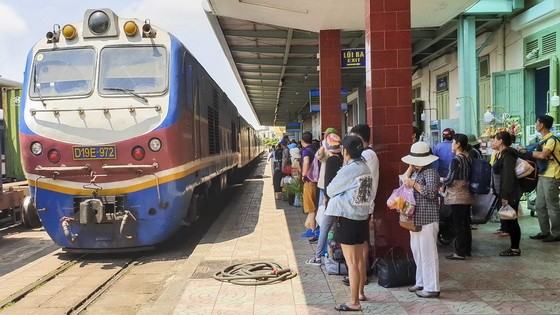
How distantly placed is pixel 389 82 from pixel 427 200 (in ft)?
5.38

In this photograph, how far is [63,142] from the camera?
698 cm

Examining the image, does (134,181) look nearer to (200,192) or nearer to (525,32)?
(200,192)

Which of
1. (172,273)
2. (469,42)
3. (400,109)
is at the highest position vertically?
(469,42)

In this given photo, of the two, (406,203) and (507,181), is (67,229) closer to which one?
(406,203)

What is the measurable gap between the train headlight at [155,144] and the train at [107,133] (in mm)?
14

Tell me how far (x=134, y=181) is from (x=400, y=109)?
373 centimetres

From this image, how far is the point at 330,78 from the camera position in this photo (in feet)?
36.2

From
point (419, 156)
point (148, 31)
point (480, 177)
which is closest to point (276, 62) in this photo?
point (148, 31)

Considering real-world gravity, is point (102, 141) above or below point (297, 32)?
below

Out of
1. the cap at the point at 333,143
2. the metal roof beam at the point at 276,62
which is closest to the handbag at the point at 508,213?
the cap at the point at 333,143

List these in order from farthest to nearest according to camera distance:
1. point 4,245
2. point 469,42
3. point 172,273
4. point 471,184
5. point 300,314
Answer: point 469,42 → point 4,245 → point 172,273 → point 471,184 → point 300,314

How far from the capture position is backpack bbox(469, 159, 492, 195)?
616 cm

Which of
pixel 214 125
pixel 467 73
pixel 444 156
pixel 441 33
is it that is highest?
pixel 441 33

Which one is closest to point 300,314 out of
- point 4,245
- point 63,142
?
point 63,142
